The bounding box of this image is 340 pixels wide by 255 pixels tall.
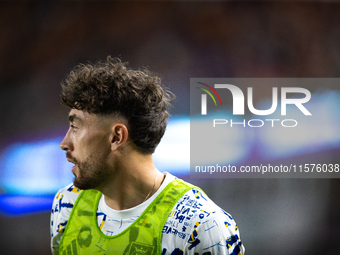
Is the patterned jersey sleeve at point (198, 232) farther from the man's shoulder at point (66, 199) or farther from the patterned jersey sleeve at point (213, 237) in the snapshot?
the man's shoulder at point (66, 199)

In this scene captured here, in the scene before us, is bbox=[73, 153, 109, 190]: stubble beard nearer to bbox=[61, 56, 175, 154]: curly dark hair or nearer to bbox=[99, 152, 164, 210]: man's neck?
bbox=[99, 152, 164, 210]: man's neck

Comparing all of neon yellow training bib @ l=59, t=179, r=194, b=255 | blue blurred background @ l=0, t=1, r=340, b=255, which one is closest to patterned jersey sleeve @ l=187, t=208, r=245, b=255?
neon yellow training bib @ l=59, t=179, r=194, b=255

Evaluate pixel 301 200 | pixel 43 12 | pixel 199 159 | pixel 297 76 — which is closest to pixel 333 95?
pixel 297 76

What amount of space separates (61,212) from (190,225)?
55 centimetres

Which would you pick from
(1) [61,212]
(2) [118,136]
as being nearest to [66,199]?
(1) [61,212]

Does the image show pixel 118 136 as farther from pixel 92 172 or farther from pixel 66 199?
pixel 66 199

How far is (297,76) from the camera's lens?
231 centimetres

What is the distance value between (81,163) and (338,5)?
2.20m

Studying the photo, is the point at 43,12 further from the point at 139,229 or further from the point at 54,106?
the point at 139,229

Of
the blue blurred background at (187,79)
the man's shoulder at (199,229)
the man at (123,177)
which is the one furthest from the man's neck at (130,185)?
the blue blurred background at (187,79)

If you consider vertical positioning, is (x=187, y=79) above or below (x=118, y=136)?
above

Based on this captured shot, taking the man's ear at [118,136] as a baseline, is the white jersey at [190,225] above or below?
below

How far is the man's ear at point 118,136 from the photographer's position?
3.70ft

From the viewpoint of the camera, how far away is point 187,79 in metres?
2.31
